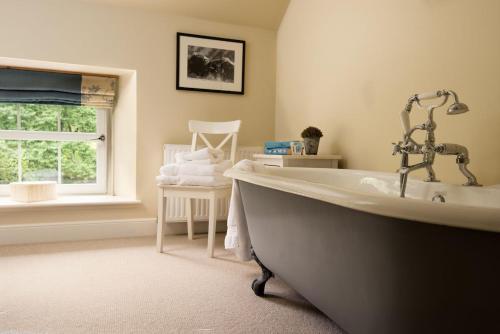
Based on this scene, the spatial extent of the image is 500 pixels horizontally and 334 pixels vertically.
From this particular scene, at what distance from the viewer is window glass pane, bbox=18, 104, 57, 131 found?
3014 mm

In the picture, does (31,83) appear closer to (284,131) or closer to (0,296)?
(0,296)

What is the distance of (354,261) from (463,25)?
124 centimetres

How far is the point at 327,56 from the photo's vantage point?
2598 mm

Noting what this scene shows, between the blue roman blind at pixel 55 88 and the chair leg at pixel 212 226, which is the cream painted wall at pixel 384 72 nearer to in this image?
the chair leg at pixel 212 226

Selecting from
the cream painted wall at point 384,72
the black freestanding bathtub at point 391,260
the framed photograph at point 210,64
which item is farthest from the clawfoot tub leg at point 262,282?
the framed photograph at point 210,64

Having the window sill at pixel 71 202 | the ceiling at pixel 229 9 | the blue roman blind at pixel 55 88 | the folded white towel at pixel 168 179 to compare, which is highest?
the ceiling at pixel 229 9

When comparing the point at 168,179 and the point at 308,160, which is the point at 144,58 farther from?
the point at 308,160

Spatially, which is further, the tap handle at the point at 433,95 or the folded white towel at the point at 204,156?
the folded white towel at the point at 204,156

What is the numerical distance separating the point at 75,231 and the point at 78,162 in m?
0.69

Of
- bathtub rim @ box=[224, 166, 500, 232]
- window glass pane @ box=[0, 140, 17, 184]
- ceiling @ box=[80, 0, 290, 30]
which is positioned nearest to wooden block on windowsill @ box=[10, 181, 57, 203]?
window glass pane @ box=[0, 140, 17, 184]

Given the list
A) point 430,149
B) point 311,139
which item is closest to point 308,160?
point 311,139

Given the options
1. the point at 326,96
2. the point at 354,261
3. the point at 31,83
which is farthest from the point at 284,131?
the point at 354,261

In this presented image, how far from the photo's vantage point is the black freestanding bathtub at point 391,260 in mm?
719

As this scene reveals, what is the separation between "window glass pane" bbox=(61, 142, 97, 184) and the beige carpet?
2.71 feet
